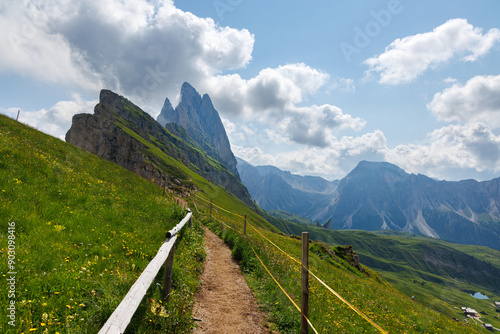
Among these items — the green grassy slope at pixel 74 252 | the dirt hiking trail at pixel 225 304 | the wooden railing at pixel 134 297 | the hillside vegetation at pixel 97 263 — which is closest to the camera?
the wooden railing at pixel 134 297

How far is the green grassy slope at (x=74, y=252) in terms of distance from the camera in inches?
204

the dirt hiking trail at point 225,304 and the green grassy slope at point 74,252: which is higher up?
the green grassy slope at point 74,252

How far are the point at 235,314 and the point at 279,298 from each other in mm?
2064

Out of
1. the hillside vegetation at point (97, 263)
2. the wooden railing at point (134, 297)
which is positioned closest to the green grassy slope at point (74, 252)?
the hillside vegetation at point (97, 263)

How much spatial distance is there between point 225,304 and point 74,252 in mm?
5819

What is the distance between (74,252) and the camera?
24.2 feet

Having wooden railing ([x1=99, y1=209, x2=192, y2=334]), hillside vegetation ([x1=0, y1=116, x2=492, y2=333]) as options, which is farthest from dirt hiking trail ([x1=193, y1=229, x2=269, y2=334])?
wooden railing ([x1=99, y1=209, x2=192, y2=334])

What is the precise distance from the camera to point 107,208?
41.0 feet

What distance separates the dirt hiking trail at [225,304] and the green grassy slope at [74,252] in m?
0.72

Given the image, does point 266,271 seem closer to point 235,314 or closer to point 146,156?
point 235,314

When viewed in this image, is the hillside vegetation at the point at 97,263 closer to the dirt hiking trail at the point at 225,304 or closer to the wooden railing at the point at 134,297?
the dirt hiking trail at the point at 225,304

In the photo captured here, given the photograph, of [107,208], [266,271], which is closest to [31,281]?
[107,208]

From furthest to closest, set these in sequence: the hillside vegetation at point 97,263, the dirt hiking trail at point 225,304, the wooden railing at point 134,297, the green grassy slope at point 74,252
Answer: the dirt hiking trail at point 225,304
the hillside vegetation at point 97,263
the green grassy slope at point 74,252
the wooden railing at point 134,297

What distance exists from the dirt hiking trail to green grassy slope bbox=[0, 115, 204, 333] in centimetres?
72
